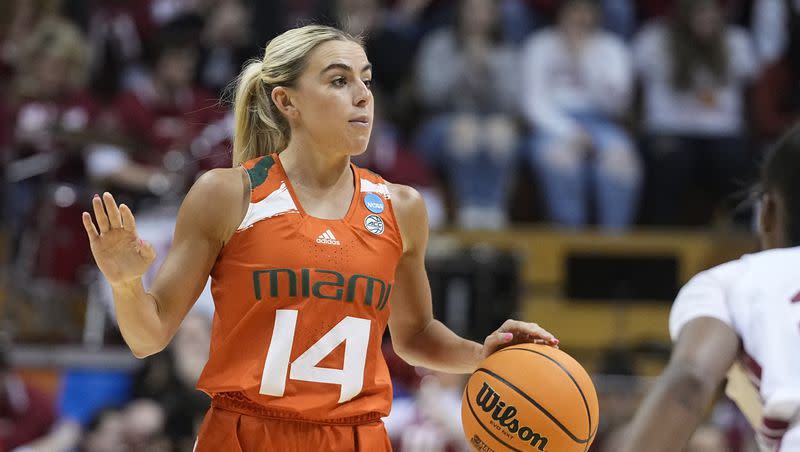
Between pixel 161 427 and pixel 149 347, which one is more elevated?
pixel 149 347

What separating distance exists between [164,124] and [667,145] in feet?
13.6

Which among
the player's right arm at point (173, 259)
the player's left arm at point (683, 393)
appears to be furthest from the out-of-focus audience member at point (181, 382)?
the player's left arm at point (683, 393)

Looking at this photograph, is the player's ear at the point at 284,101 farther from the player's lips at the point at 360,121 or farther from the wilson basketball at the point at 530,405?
the wilson basketball at the point at 530,405

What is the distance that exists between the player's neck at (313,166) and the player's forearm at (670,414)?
141 centimetres

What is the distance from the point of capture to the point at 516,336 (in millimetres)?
3436

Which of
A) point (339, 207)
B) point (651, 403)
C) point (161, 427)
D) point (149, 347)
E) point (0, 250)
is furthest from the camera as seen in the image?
point (0, 250)

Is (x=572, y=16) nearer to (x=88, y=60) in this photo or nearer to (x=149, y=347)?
(x=88, y=60)

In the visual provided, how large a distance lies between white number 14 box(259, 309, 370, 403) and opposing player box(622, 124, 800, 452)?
1017mm

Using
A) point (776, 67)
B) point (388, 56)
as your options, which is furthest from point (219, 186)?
point (776, 67)

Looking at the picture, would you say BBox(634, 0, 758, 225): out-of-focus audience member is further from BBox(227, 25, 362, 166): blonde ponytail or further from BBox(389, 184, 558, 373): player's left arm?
BBox(227, 25, 362, 166): blonde ponytail

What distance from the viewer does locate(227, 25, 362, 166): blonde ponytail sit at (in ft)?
11.5

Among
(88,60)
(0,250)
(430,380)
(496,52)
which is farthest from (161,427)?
(496,52)

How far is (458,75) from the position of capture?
958cm

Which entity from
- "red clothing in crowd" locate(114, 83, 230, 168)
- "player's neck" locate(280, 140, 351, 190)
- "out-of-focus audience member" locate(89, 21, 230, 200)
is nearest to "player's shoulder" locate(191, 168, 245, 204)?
"player's neck" locate(280, 140, 351, 190)
